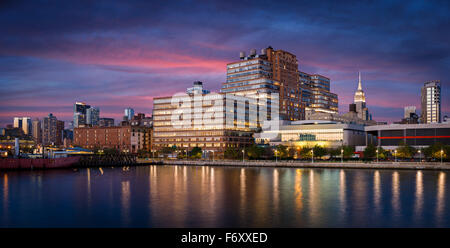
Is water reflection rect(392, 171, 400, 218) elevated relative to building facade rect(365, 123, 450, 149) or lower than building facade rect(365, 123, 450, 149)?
lower

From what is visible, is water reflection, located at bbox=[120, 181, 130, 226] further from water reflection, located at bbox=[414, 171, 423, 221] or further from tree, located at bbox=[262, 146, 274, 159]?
tree, located at bbox=[262, 146, 274, 159]

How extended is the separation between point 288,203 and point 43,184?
192 ft

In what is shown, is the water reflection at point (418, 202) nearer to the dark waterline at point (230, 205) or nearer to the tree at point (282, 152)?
the dark waterline at point (230, 205)

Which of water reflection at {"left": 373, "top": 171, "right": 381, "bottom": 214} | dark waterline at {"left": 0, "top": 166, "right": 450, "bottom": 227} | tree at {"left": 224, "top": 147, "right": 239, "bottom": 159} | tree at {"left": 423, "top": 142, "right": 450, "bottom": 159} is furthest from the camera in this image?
tree at {"left": 224, "top": 147, "right": 239, "bottom": 159}

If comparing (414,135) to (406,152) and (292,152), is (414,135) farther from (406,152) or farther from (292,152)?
(292,152)

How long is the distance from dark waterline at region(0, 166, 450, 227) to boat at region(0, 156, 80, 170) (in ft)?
175

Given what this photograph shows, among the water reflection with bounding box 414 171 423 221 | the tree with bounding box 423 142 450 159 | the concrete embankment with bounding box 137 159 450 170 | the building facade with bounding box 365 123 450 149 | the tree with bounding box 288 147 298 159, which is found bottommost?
the concrete embankment with bounding box 137 159 450 170

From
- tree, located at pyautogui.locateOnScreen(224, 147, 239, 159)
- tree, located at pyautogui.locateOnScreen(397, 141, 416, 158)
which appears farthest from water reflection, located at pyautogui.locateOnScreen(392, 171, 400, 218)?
tree, located at pyautogui.locateOnScreen(224, 147, 239, 159)

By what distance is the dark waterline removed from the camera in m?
46.8

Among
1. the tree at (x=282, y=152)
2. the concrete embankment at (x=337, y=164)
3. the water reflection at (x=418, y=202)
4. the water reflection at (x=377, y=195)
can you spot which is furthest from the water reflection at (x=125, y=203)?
the tree at (x=282, y=152)
